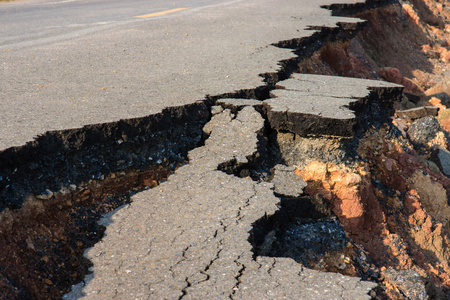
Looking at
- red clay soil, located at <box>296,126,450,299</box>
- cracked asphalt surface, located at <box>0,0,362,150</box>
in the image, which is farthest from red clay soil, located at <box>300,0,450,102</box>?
red clay soil, located at <box>296,126,450,299</box>

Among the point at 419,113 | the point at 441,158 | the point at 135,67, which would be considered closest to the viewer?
the point at 135,67

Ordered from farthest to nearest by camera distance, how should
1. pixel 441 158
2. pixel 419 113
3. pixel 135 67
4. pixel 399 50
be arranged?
pixel 399 50 → pixel 419 113 → pixel 441 158 → pixel 135 67

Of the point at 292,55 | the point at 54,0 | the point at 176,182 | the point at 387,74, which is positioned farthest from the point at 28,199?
the point at 54,0

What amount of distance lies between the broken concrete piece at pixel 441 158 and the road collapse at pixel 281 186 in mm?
26

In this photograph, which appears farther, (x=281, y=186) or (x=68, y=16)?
(x=68, y=16)

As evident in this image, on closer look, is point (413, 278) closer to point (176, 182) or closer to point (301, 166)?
point (301, 166)

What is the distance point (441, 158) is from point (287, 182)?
3812mm

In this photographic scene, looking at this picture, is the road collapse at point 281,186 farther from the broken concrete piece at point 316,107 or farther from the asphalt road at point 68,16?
the asphalt road at point 68,16

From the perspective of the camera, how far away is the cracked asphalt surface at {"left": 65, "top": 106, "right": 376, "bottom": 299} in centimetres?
237

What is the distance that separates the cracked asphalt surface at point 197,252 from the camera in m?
2.37

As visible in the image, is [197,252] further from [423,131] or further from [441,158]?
[423,131]

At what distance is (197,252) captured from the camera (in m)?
2.64

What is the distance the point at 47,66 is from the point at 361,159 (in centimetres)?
372

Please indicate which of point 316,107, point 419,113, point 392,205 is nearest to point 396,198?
point 392,205
